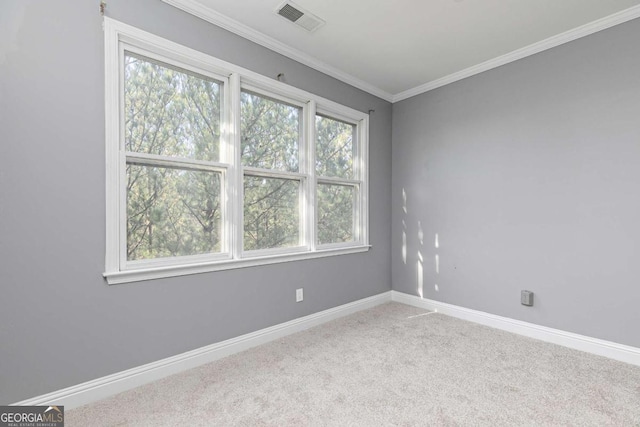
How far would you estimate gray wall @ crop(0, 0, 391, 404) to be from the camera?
5.20 ft

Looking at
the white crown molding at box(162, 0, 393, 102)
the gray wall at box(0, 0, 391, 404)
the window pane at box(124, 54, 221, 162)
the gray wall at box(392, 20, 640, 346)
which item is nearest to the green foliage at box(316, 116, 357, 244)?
the white crown molding at box(162, 0, 393, 102)

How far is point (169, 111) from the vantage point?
217 centimetres

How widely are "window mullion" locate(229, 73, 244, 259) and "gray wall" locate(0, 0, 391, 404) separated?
0.33m

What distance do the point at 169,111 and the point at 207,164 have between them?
46cm

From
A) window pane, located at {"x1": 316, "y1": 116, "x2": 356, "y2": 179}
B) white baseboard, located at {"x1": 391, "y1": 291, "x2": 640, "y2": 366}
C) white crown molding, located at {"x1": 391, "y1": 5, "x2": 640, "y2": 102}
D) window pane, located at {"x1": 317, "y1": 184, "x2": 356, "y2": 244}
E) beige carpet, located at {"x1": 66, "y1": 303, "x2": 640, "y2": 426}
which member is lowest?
beige carpet, located at {"x1": 66, "y1": 303, "x2": 640, "y2": 426}

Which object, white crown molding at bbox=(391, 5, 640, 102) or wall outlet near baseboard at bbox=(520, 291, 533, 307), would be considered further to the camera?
wall outlet near baseboard at bbox=(520, 291, 533, 307)

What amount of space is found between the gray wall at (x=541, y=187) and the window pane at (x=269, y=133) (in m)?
1.63

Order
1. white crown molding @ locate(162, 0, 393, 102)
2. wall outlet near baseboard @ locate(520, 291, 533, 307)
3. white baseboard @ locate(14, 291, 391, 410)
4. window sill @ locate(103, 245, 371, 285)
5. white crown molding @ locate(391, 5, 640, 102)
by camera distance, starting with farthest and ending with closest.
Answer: wall outlet near baseboard @ locate(520, 291, 533, 307) → white crown molding @ locate(391, 5, 640, 102) → white crown molding @ locate(162, 0, 393, 102) → window sill @ locate(103, 245, 371, 285) → white baseboard @ locate(14, 291, 391, 410)

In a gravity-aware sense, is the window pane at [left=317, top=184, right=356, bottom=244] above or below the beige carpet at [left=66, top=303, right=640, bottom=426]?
above

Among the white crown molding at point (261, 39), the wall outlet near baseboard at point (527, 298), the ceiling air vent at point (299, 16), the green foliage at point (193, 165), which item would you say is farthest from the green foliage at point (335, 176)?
the wall outlet near baseboard at point (527, 298)

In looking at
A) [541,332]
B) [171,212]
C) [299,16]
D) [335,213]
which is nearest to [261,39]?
[299,16]

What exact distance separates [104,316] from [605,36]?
4.23 m

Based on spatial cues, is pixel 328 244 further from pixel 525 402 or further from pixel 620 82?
pixel 620 82

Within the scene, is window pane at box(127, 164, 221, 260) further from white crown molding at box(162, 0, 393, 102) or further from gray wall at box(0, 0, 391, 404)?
white crown molding at box(162, 0, 393, 102)
